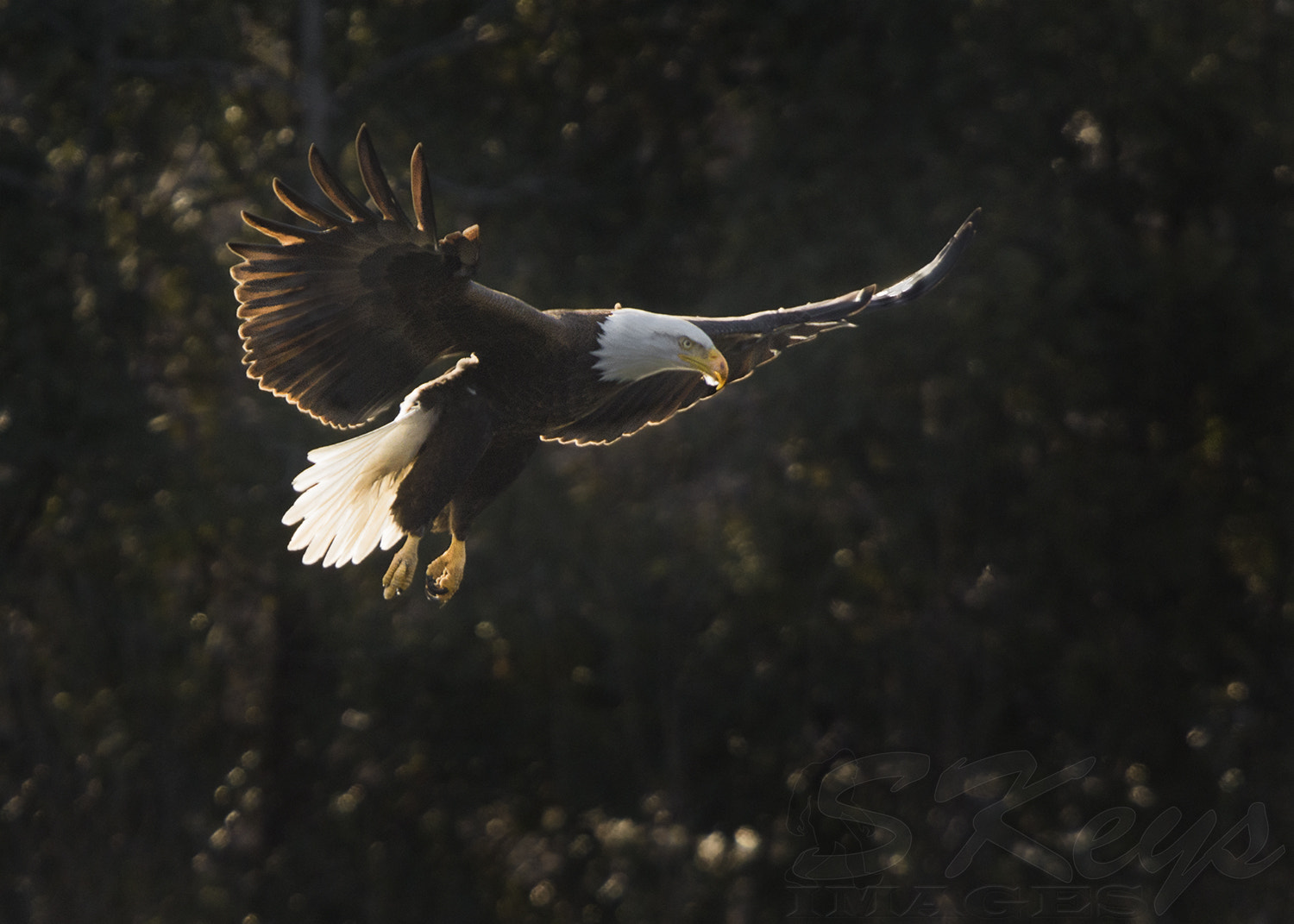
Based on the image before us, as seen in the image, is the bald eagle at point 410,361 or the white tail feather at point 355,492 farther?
the white tail feather at point 355,492

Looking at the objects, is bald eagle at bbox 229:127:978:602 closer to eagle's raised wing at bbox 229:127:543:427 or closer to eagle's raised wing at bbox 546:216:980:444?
eagle's raised wing at bbox 229:127:543:427

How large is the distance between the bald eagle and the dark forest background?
17.2ft

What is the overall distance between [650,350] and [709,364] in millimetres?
127

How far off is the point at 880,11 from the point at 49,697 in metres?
6.35

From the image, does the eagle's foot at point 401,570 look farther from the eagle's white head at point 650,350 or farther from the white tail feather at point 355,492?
the eagle's white head at point 650,350

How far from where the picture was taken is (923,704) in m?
9.73

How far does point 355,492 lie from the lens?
12.4 feet

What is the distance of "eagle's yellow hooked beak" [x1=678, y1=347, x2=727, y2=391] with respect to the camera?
3.43 metres

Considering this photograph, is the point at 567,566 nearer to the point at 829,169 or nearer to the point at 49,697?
the point at 829,169

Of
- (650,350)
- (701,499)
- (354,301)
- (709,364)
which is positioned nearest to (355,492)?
(354,301)

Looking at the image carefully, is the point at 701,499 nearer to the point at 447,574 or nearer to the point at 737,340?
the point at 737,340

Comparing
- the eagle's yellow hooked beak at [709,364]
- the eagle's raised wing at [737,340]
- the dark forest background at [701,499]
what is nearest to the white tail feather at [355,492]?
the eagle's raised wing at [737,340]

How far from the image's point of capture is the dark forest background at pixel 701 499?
8883 millimetres

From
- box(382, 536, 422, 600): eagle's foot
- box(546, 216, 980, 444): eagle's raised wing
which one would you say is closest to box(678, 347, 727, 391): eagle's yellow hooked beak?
box(546, 216, 980, 444): eagle's raised wing
